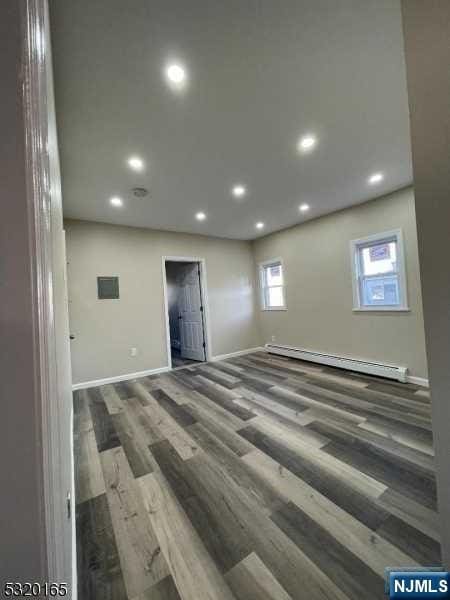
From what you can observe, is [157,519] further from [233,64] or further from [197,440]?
[233,64]

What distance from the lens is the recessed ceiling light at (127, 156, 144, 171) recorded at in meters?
2.28

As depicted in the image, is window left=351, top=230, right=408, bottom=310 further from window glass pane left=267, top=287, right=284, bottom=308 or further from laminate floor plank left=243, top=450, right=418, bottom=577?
laminate floor plank left=243, top=450, right=418, bottom=577

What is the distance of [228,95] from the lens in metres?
1.65

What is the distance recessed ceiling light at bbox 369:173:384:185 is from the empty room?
0.02 meters

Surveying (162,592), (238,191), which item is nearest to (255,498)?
(162,592)

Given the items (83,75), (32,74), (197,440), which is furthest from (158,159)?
(197,440)

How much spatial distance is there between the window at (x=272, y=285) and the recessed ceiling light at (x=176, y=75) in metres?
3.84

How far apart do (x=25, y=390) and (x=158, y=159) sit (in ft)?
8.27

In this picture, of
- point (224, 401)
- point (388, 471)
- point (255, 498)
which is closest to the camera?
point (255, 498)

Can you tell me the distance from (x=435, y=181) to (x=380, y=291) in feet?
10.8

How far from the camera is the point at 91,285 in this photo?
3.81 meters

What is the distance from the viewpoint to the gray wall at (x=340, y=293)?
3.19m

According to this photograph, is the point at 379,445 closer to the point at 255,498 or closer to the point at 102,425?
the point at 255,498

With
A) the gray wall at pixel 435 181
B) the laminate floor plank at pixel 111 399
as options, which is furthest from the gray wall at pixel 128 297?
the gray wall at pixel 435 181
